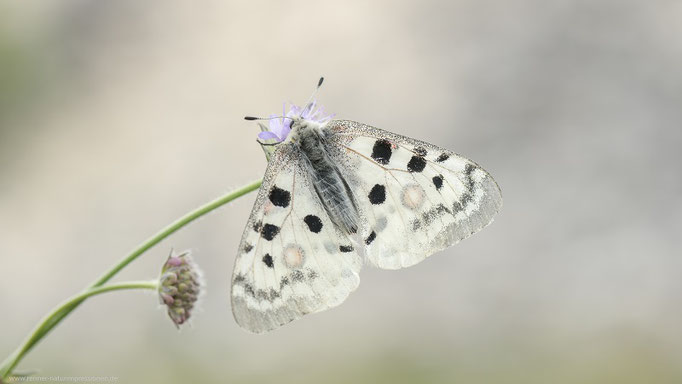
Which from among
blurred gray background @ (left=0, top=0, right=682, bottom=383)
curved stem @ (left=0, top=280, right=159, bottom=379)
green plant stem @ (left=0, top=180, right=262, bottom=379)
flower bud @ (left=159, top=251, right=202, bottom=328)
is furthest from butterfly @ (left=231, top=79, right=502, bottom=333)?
blurred gray background @ (left=0, top=0, right=682, bottom=383)

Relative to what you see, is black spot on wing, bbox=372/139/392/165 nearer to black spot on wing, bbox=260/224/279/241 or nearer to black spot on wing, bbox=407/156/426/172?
black spot on wing, bbox=407/156/426/172

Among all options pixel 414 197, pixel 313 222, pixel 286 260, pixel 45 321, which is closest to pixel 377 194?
pixel 414 197

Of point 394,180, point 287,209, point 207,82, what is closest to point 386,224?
point 394,180

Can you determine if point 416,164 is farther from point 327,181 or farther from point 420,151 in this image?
point 327,181

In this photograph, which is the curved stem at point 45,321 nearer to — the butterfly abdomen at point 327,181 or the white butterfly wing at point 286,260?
the white butterfly wing at point 286,260

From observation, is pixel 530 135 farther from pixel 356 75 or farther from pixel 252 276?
pixel 252 276
